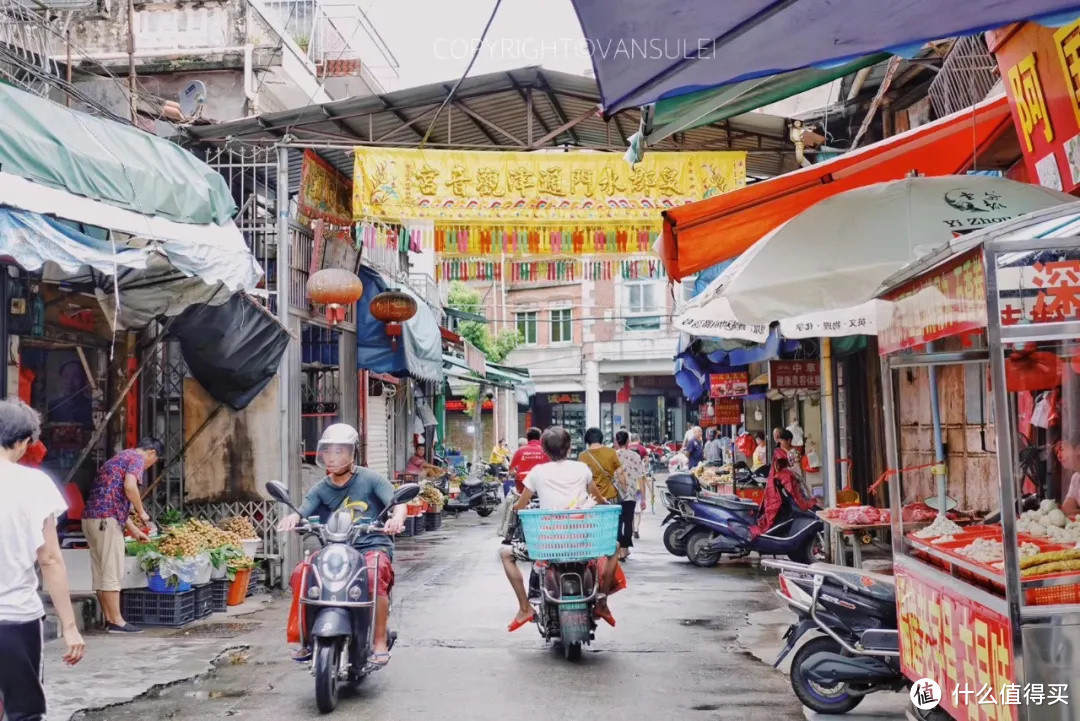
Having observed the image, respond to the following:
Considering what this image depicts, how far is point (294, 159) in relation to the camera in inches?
489

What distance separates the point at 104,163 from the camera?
7734 mm

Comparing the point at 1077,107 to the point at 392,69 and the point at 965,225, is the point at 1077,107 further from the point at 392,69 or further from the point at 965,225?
the point at 392,69

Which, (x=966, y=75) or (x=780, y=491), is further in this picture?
(x=780, y=491)

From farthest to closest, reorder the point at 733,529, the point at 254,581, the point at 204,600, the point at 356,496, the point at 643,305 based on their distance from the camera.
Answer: the point at 643,305 → the point at 733,529 → the point at 254,581 → the point at 204,600 → the point at 356,496

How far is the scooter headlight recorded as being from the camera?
20.4 feet

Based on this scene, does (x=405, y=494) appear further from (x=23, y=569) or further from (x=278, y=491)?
(x=23, y=569)

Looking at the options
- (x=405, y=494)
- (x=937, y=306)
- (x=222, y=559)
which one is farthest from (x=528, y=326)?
(x=937, y=306)

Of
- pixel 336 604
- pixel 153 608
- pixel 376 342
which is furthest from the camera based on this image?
pixel 376 342

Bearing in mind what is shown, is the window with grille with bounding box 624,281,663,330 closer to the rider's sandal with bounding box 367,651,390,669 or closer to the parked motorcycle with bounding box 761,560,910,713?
the rider's sandal with bounding box 367,651,390,669

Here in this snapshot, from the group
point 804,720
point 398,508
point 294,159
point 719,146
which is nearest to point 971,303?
point 804,720

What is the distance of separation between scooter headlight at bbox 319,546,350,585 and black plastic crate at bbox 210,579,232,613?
Answer: 4.26 m

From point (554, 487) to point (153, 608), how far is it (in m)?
4.09

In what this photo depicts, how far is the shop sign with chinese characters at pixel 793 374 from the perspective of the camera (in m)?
13.9

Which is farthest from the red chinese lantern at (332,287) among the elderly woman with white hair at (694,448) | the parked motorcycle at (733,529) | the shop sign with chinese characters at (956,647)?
the elderly woman with white hair at (694,448)
